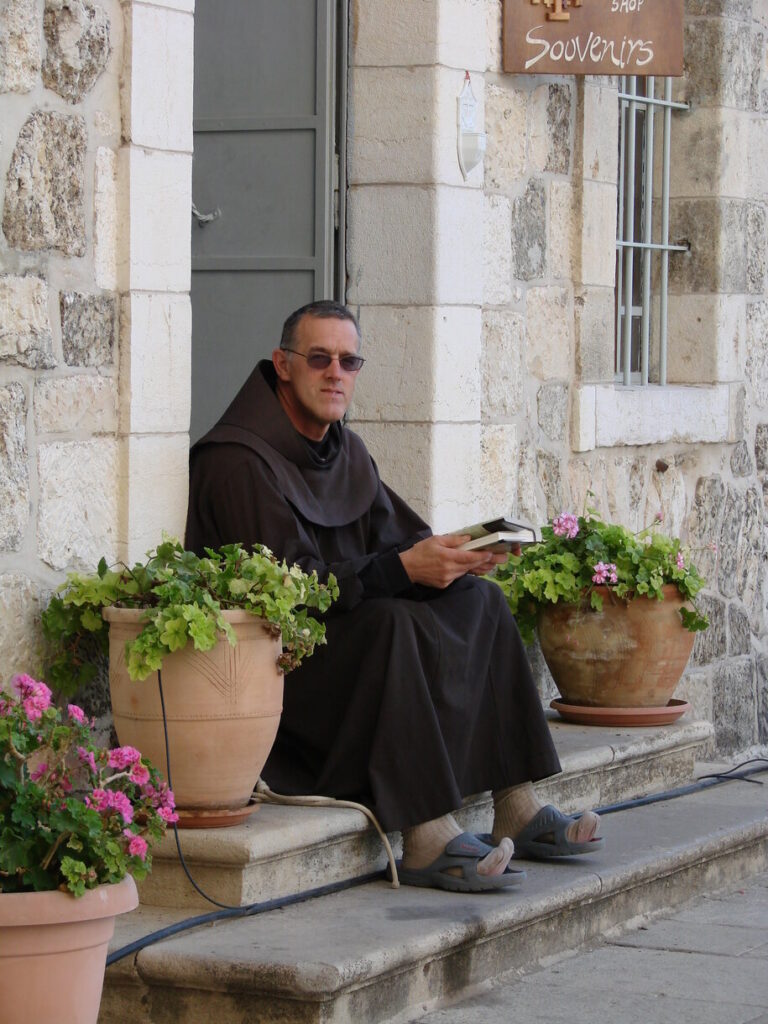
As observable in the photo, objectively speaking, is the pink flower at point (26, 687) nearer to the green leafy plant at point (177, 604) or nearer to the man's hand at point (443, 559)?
the green leafy plant at point (177, 604)

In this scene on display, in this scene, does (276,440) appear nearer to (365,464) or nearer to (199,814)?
(365,464)

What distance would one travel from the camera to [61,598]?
167 inches

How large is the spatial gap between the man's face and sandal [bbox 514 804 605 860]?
109 centimetres

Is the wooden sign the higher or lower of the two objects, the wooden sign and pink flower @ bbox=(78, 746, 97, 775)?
the higher

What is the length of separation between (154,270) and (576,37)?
208cm

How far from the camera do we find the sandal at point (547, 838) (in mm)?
4656

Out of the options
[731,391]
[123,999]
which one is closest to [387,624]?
[123,999]

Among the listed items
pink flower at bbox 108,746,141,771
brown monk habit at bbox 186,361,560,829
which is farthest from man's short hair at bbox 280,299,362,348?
pink flower at bbox 108,746,141,771

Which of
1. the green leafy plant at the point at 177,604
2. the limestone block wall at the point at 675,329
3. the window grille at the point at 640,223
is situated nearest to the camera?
the green leafy plant at the point at 177,604

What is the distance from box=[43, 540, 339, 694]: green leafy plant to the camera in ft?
13.0

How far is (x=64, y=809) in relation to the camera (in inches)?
129

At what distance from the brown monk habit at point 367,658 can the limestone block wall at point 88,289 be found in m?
0.18

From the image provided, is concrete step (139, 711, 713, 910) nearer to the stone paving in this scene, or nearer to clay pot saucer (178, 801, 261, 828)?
clay pot saucer (178, 801, 261, 828)

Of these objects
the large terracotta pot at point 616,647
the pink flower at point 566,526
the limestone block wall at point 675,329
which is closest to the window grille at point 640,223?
the limestone block wall at point 675,329
